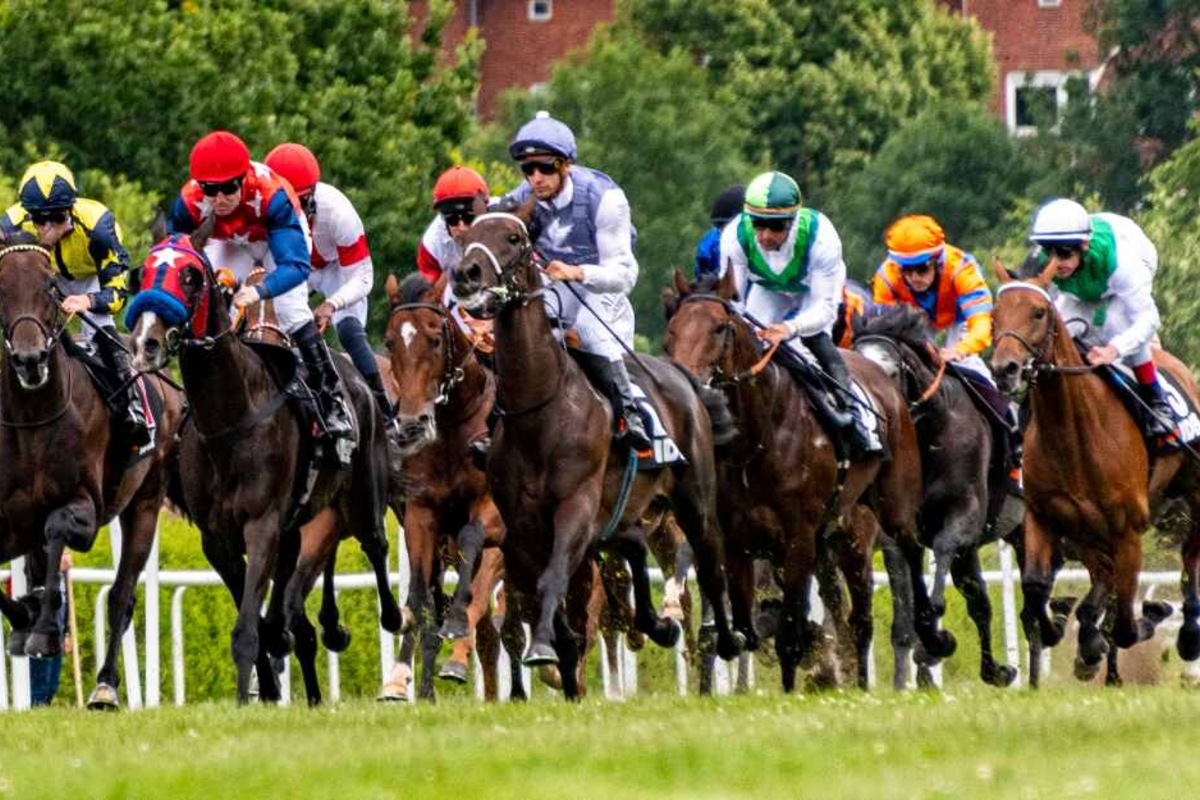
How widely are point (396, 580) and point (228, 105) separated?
2073 cm

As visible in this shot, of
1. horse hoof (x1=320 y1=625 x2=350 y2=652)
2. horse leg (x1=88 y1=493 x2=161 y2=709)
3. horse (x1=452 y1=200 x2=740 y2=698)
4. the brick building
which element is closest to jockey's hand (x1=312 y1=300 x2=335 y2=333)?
horse leg (x1=88 y1=493 x2=161 y2=709)

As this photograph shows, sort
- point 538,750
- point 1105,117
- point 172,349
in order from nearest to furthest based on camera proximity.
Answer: point 538,750, point 172,349, point 1105,117

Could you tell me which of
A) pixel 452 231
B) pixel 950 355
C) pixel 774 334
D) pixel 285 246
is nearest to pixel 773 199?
pixel 774 334

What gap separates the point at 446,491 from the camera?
17.8m

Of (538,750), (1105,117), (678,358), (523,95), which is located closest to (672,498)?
(678,358)

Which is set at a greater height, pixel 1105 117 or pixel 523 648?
pixel 1105 117

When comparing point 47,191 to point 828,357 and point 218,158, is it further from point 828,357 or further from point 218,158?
point 828,357

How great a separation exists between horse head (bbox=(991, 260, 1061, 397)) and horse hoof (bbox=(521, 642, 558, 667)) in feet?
10.4

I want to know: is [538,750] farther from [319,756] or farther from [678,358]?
[678,358]

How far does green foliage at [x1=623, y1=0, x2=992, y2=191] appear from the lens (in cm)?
7756

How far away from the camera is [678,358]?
16375 millimetres

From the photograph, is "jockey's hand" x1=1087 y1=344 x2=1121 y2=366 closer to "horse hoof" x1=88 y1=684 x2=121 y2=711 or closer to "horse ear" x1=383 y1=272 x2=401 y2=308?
"horse ear" x1=383 y1=272 x2=401 y2=308

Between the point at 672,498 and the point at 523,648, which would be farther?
the point at 523,648

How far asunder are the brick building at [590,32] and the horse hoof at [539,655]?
67513 millimetres
